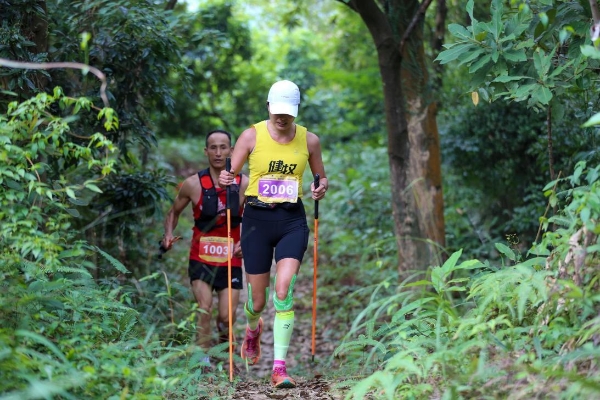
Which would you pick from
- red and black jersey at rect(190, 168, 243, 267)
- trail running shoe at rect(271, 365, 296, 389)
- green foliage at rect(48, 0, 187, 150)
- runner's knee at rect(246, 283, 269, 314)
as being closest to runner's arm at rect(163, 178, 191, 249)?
red and black jersey at rect(190, 168, 243, 267)

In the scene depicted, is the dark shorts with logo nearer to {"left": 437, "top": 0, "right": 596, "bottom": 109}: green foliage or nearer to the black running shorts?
the black running shorts

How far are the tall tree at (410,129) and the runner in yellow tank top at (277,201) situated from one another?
2555 millimetres

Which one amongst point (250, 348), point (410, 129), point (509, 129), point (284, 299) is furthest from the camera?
point (509, 129)

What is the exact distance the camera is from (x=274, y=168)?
6.04 meters

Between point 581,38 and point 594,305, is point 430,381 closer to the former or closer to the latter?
point 594,305

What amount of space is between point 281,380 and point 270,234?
1.14 metres

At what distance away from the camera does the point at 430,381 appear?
4.24 meters

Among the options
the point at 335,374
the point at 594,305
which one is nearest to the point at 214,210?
the point at 335,374

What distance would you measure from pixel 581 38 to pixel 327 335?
5.43m

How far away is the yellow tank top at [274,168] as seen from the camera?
238 inches

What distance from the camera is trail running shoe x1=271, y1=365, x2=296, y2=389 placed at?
574cm

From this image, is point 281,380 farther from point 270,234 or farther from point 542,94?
point 542,94

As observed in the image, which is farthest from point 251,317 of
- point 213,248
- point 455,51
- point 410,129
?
point 410,129

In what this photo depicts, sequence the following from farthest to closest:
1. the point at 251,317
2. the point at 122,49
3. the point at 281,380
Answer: the point at 122,49 → the point at 251,317 → the point at 281,380
